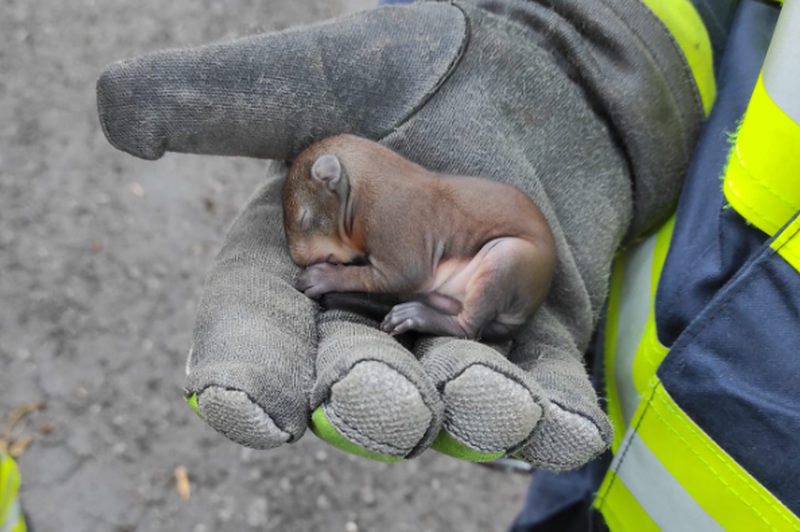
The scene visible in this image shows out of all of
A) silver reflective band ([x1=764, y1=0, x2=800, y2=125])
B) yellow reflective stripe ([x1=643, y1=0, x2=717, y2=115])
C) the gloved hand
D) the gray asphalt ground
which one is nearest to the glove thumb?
the gloved hand

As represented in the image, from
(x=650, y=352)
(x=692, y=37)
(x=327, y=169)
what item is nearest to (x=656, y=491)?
(x=650, y=352)

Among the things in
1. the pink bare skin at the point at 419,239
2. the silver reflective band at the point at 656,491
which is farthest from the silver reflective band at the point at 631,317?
the pink bare skin at the point at 419,239

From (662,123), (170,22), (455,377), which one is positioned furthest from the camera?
(170,22)

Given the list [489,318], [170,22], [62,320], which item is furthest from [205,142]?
[170,22]

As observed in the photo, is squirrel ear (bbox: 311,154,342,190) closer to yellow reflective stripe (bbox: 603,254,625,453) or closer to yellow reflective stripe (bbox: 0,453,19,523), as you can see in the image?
yellow reflective stripe (bbox: 603,254,625,453)

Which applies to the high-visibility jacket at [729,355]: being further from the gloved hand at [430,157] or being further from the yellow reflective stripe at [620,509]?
the gloved hand at [430,157]

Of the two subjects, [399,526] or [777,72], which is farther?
[399,526]

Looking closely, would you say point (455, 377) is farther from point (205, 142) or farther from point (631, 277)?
point (631, 277)
